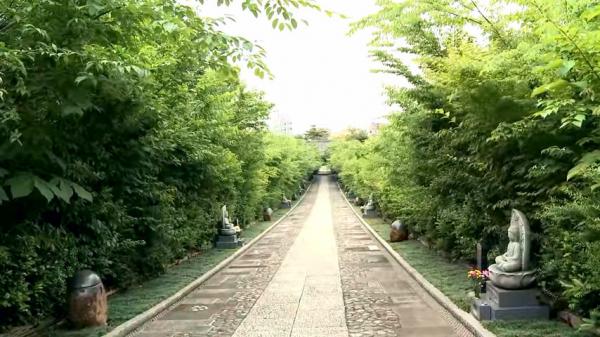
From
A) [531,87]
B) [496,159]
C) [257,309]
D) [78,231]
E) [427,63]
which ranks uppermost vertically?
[427,63]

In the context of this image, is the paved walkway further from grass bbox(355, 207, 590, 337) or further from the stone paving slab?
grass bbox(355, 207, 590, 337)

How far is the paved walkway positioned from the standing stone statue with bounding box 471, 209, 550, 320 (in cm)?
54

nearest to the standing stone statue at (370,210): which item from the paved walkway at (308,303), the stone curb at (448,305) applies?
the paved walkway at (308,303)

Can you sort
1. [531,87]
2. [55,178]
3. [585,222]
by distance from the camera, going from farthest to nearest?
[531,87] < [585,222] < [55,178]

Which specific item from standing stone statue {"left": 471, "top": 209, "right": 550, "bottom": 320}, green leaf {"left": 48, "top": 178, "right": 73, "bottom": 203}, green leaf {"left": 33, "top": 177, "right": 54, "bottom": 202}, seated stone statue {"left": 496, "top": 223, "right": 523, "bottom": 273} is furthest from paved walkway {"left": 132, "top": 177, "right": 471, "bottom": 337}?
green leaf {"left": 33, "top": 177, "right": 54, "bottom": 202}

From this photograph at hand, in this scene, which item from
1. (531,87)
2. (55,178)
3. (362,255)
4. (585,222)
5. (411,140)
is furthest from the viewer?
(362,255)

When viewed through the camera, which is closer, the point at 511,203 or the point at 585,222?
the point at 585,222

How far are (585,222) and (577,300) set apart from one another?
0.99 meters

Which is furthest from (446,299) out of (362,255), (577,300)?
(362,255)

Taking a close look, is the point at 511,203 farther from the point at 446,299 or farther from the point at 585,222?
the point at 585,222

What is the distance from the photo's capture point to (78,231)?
27.3ft

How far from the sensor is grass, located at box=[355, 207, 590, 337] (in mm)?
6802

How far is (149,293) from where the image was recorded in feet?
33.9

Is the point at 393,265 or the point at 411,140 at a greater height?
the point at 411,140
